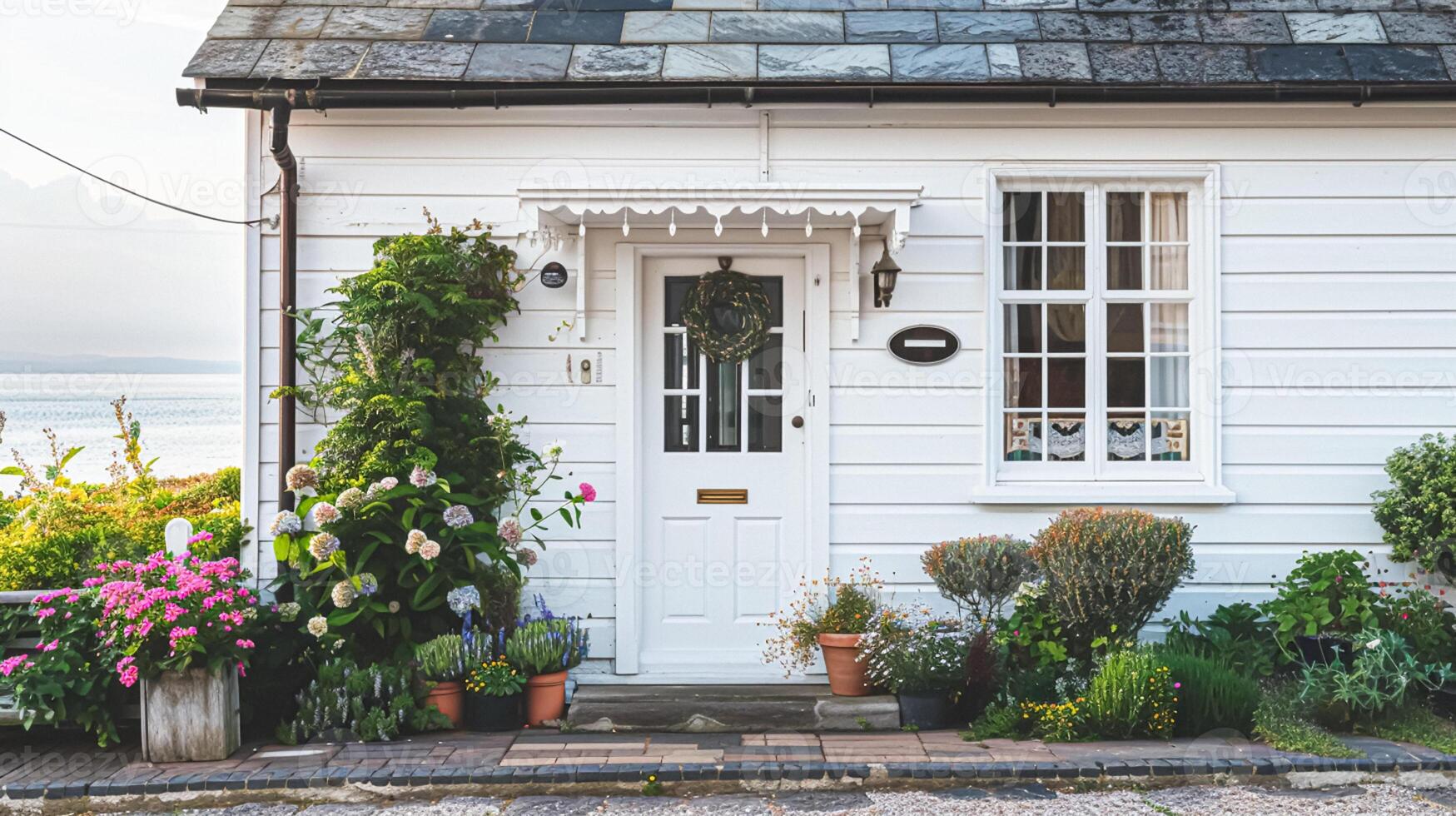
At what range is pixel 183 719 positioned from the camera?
4891mm

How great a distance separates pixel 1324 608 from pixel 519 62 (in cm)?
503

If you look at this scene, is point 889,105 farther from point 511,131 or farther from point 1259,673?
point 1259,673

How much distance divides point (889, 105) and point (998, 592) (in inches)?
106

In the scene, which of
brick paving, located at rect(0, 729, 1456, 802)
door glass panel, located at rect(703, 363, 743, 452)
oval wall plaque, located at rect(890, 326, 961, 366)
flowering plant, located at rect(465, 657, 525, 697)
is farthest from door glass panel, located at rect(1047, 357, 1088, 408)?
flowering plant, located at rect(465, 657, 525, 697)

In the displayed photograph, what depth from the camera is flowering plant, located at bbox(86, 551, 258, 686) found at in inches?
189

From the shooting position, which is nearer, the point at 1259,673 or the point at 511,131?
the point at 1259,673

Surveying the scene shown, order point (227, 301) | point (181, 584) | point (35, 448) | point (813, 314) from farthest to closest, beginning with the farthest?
point (227, 301) → point (35, 448) → point (813, 314) → point (181, 584)

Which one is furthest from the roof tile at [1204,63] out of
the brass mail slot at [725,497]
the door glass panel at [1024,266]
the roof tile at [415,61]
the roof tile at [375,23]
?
the roof tile at [375,23]

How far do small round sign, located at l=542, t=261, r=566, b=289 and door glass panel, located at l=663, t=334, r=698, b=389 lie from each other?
25.7 inches

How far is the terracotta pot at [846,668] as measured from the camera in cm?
564

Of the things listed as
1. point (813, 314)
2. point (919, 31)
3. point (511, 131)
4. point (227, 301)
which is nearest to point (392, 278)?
point (511, 131)

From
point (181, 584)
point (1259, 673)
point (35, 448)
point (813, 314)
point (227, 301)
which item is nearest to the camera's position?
point (181, 584)

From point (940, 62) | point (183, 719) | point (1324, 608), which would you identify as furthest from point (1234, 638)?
point (183, 719)

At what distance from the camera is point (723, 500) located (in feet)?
20.5
